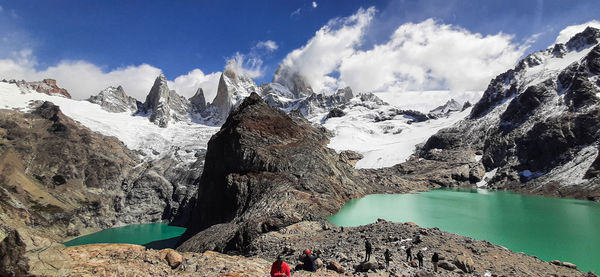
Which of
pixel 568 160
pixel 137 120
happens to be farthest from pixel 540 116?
pixel 137 120

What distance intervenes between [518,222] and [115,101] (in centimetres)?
20090

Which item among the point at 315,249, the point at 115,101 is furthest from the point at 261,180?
the point at 115,101

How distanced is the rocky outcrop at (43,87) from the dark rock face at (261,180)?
494 ft

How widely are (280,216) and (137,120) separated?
167644mm

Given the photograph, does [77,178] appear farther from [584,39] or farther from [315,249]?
[584,39]

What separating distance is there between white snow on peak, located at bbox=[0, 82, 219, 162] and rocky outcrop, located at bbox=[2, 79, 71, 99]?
5.08 metres

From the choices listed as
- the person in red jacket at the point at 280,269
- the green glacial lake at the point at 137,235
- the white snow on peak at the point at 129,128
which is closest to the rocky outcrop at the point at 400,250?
the person in red jacket at the point at 280,269

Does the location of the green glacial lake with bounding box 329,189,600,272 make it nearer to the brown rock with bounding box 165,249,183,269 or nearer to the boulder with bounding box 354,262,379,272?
the boulder with bounding box 354,262,379,272

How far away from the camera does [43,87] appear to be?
166125 mm

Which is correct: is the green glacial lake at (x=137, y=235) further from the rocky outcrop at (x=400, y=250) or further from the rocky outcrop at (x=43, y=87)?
the rocky outcrop at (x=43, y=87)

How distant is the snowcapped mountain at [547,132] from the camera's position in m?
66.6

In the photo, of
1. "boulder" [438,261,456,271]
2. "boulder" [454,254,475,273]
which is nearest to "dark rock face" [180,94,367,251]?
"boulder" [438,261,456,271]

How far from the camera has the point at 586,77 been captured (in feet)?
269

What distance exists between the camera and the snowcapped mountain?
66.6 meters
